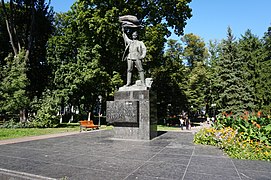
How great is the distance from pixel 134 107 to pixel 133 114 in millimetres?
303

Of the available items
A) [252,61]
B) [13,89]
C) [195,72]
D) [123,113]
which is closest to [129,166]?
[123,113]

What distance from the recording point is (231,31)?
112 ft

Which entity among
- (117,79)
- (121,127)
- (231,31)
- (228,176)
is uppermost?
(231,31)

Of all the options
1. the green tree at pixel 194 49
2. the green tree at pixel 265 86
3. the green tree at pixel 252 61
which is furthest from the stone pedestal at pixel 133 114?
the green tree at pixel 194 49

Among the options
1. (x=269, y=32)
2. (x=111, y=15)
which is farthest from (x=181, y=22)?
(x=269, y=32)

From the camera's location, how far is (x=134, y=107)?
9383mm

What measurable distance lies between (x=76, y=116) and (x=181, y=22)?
25.3 meters

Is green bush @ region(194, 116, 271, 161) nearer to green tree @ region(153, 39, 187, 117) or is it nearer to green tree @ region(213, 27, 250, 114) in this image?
green tree @ region(153, 39, 187, 117)

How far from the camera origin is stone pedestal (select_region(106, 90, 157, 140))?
9391mm

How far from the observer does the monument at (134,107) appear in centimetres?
941

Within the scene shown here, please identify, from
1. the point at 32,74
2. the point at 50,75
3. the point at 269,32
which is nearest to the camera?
the point at 32,74

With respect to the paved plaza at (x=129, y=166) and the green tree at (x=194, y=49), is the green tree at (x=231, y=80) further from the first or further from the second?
the paved plaza at (x=129, y=166)

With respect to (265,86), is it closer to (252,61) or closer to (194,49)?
(252,61)

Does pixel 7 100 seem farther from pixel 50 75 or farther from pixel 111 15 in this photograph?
pixel 111 15
